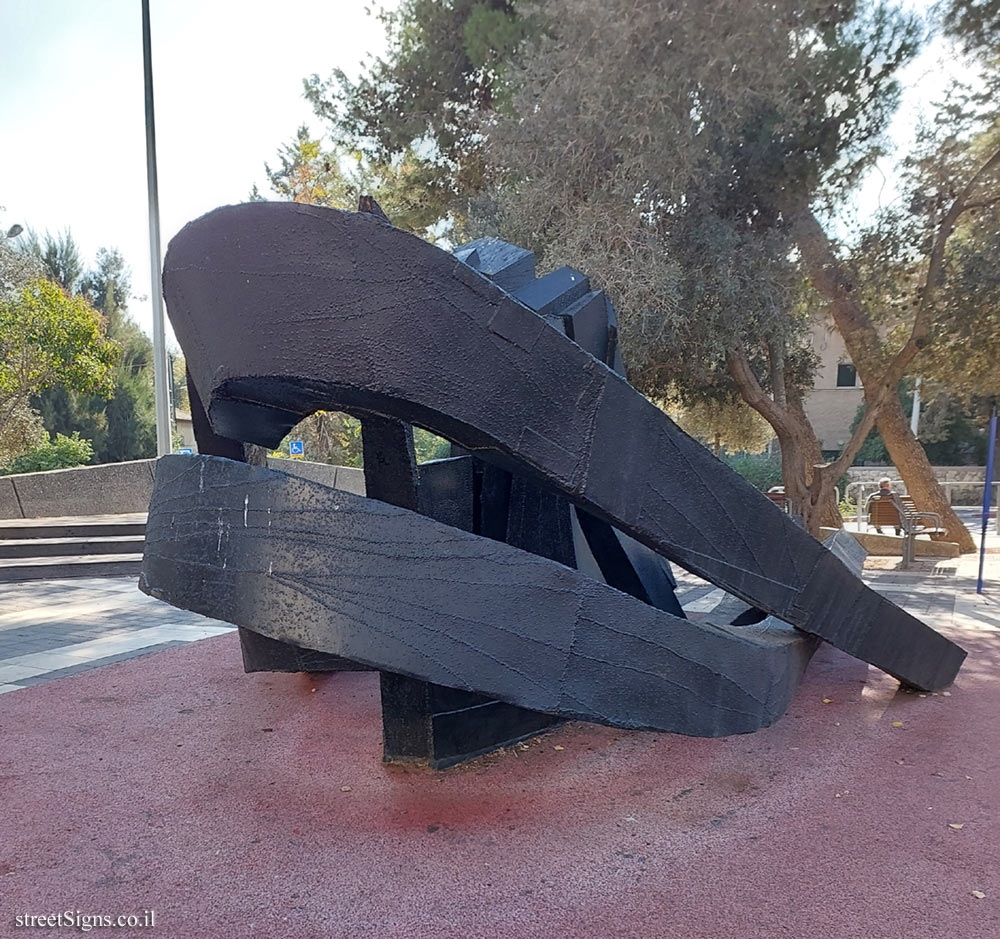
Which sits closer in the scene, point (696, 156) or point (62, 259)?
point (696, 156)

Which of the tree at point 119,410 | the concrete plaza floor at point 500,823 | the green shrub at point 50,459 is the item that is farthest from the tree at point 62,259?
the concrete plaza floor at point 500,823

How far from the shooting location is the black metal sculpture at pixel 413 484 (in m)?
3.10

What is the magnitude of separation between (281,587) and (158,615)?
6.43 metres

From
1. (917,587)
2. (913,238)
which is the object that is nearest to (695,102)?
(913,238)

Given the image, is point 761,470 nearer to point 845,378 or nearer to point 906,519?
point 845,378

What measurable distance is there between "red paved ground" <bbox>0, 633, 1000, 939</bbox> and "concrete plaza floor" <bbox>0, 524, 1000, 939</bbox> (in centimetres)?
1

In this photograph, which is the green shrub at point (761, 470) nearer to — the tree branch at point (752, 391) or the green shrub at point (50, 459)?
the tree branch at point (752, 391)

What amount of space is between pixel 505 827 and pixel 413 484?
1.57 meters

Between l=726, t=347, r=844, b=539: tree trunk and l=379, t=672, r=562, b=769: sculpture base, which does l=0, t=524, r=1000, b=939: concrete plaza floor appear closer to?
l=379, t=672, r=562, b=769: sculpture base

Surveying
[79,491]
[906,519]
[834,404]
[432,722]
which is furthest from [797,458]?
[834,404]

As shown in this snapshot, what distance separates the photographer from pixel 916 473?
50.4 feet

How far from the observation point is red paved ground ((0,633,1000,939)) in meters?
2.84

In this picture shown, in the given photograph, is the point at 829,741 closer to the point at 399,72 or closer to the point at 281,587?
the point at 281,587

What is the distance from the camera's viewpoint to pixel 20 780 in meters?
4.01
